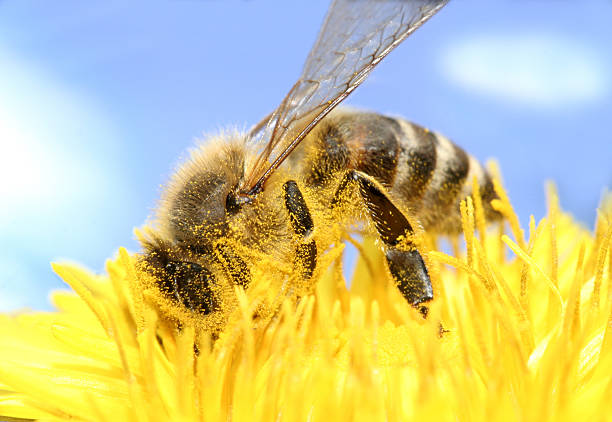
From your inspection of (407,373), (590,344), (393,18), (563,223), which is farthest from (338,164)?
(563,223)

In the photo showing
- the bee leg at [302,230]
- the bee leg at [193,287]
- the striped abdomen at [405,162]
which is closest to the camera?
the bee leg at [193,287]

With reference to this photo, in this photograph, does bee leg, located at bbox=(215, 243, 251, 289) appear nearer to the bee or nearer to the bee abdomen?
the bee

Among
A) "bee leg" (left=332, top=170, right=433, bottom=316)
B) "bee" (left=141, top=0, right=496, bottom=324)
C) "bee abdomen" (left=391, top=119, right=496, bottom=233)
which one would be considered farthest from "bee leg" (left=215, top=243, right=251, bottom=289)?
"bee abdomen" (left=391, top=119, right=496, bottom=233)

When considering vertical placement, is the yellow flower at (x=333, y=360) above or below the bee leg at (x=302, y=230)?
below

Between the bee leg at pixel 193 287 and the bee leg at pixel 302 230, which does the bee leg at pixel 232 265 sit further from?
the bee leg at pixel 302 230

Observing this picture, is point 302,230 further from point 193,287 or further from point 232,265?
point 193,287

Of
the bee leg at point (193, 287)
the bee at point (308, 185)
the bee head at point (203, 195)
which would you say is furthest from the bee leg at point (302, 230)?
the bee leg at point (193, 287)

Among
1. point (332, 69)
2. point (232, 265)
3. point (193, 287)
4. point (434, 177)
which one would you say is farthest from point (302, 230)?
point (434, 177)
